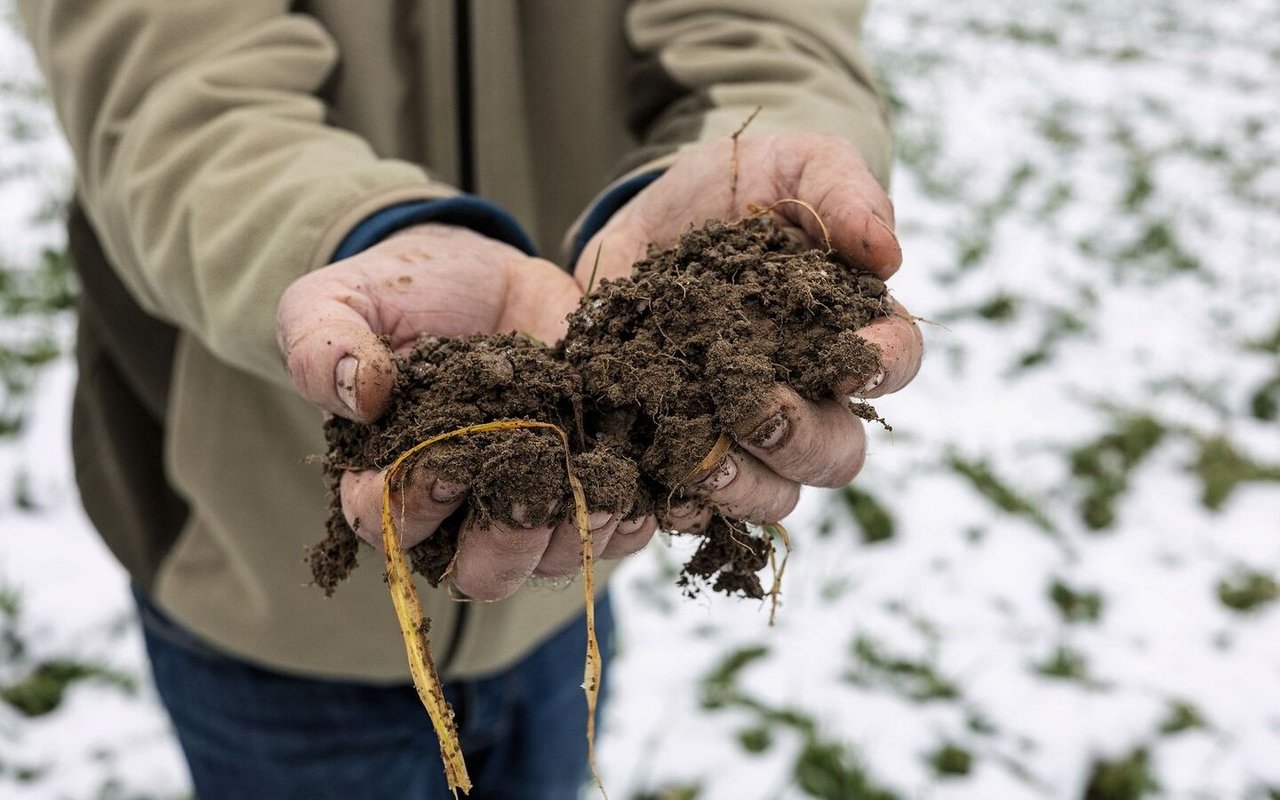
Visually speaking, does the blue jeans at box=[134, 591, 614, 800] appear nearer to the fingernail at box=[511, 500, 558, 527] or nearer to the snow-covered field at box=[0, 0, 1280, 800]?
the snow-covered field at box=[0, 0, 1280, 800]

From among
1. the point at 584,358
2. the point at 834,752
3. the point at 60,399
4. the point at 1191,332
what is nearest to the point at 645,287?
the point at 584,358

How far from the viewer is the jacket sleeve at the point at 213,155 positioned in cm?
135

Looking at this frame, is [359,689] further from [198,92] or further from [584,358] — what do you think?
[198,92]

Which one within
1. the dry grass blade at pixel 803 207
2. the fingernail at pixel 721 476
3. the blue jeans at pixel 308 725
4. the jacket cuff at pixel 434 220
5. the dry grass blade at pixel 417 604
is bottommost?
the blue jeans at pixel 308 725

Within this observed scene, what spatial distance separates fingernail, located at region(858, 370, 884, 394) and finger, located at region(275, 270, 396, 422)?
59cm

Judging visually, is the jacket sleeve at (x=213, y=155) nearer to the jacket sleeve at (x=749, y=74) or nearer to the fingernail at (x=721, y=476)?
the jacket sleeve at (x=749, y=74)

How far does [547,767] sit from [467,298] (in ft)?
3.83

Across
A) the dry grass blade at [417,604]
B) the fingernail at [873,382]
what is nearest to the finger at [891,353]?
the fingernail at [873,382]

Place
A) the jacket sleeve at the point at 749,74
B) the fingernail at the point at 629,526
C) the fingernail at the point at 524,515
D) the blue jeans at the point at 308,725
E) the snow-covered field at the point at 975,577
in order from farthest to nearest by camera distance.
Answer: the snow-covered field at the point at 975,577 < the blue jeans at the point at 308,725 < the jacket sleeve at the point at 749,74 < the fingernail at the point at 629,526 < the fingernail at the point at 524,515

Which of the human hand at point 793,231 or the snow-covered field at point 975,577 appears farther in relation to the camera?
the snow-covered field at point 975,577

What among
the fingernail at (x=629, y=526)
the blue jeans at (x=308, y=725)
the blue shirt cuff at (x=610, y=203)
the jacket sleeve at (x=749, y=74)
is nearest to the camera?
the fingernail at (x=629, y=526)

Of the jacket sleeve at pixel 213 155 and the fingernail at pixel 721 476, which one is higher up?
the jacket sleeve at pixel 213 155

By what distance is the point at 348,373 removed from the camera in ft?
3.64

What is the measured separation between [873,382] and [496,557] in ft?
1.66
